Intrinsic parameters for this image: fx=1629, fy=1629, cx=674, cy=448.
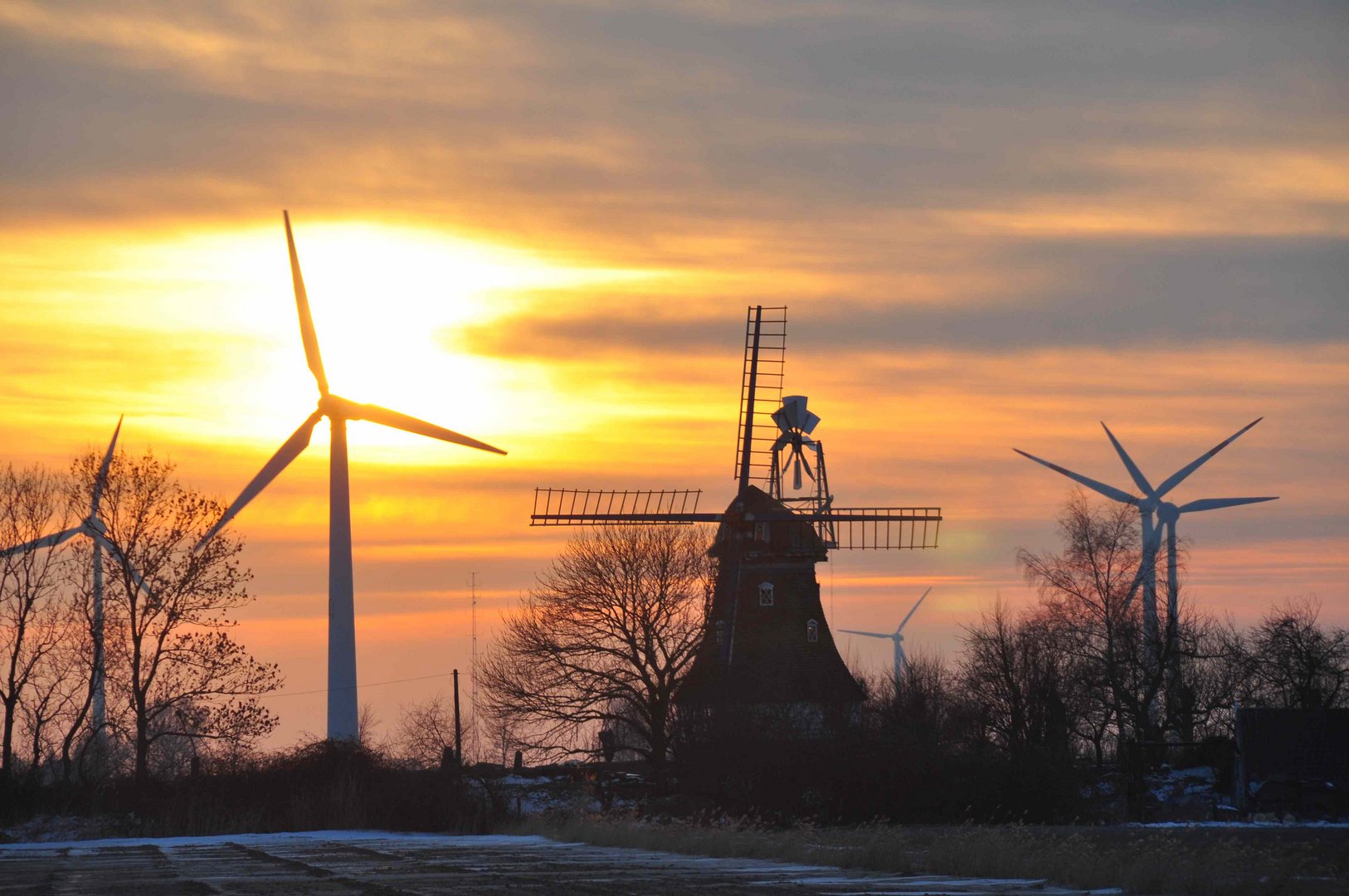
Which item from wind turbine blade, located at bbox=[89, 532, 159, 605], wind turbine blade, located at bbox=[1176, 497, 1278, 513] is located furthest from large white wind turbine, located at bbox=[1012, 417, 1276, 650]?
wind turbine blade, located at bbox=[89, 532, 159, 605]

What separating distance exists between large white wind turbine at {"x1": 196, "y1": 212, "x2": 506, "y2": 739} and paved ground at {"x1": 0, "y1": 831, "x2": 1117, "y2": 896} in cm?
2214

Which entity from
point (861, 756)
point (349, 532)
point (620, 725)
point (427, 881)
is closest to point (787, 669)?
point (620, 725)

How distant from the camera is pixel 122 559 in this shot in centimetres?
5553

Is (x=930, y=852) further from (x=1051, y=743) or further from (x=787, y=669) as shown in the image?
(x=787, y=669)

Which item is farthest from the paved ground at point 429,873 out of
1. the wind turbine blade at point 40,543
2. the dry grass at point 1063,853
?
the wind turbine blade at point 40,543

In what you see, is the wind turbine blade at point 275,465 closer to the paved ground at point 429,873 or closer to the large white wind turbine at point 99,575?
the large white wind turbine at point 99,575

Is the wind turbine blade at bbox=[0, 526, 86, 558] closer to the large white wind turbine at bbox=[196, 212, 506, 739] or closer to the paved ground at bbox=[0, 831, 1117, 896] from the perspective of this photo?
the large white wind turbine at bbox=[196, 212, 506, 739]

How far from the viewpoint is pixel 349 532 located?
55750 millimetres

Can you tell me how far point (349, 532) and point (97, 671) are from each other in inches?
390

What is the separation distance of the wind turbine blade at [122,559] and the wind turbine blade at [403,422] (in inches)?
361

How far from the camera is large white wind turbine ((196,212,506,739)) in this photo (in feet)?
179

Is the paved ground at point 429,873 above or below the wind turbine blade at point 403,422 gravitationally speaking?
below

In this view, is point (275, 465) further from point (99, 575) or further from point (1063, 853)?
point (1063, 853)

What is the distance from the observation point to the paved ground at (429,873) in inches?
770
